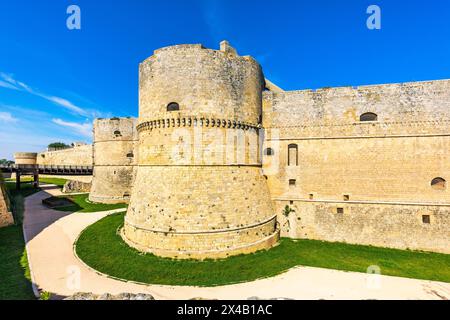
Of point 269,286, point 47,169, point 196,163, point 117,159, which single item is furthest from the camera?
point 47,169

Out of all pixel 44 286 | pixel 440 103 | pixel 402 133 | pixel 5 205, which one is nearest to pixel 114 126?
pixel 5 205

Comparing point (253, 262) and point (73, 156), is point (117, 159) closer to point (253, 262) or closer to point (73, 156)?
point (73, 156)

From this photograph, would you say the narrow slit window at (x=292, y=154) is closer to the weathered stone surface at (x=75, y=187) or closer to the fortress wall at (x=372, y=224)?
the fortress wall at (x=372, y=224)

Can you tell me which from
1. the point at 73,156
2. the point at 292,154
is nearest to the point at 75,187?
the point at 73,156

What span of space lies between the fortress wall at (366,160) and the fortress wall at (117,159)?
19413 mm

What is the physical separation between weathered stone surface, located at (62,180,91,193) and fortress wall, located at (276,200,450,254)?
3349 cm

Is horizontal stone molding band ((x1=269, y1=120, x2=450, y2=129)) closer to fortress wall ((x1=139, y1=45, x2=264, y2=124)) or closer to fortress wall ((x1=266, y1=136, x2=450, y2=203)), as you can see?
fortress wall ((x1=266, y1=136, x2=450, y2=203))

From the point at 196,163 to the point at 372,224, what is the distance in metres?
13.4

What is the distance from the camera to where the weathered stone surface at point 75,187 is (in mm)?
35406

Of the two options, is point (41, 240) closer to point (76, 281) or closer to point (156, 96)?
point (76, 281)

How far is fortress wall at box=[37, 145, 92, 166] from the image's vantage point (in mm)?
44219

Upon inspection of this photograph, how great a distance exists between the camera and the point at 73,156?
45375 millimetres

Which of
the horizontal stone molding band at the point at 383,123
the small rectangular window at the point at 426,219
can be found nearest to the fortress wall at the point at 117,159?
the horizontal stone molding band at the point at 383,123

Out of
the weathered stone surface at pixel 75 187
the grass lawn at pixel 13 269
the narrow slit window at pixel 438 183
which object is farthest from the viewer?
the weathered stone surface at pixel 75 187
